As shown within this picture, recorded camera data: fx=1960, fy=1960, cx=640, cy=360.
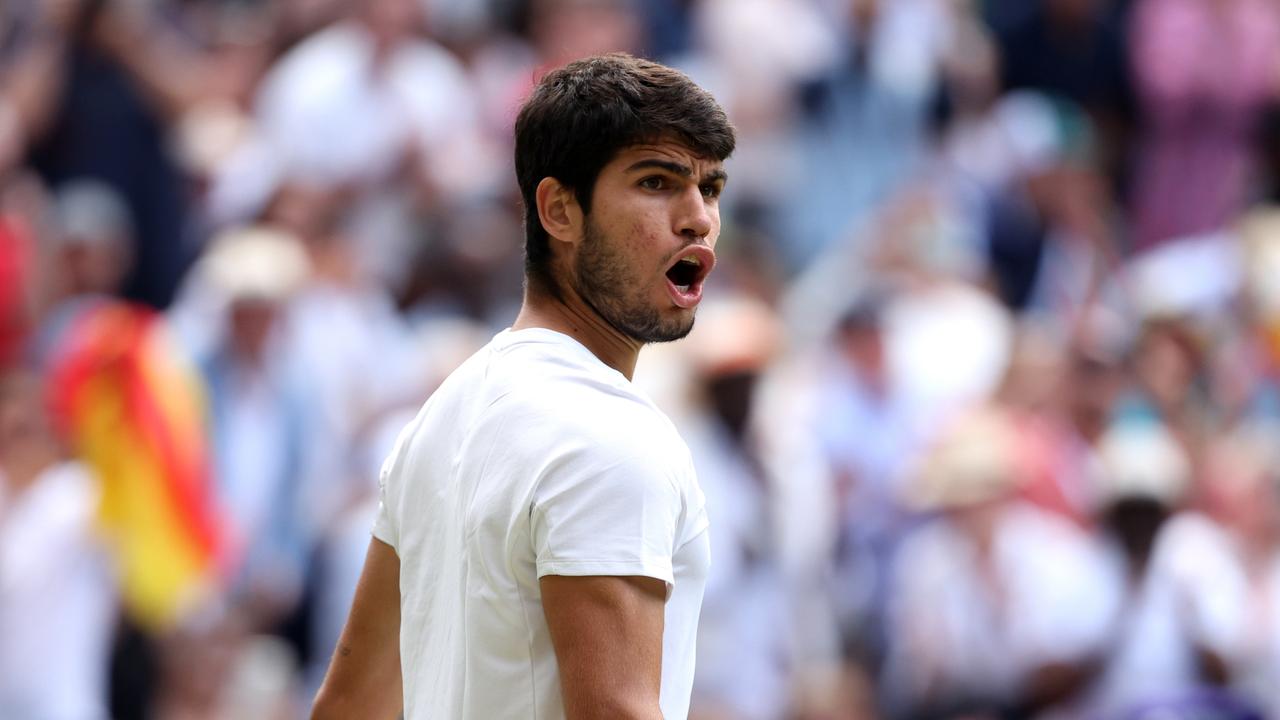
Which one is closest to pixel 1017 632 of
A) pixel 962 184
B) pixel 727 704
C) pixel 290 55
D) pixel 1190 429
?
pixel 727 704

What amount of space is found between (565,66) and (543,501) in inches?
23.3

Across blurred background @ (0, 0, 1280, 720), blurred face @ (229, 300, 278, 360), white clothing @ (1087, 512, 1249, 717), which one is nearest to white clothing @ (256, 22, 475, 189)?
blurred background @ (0, 0, 1280, 720)

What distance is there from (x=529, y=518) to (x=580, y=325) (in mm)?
320

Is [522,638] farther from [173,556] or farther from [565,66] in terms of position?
[173,556]

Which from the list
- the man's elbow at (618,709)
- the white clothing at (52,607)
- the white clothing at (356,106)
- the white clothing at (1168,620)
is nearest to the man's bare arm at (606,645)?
the man's elbow at (618,709)

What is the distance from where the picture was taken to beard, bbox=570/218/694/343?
239cm

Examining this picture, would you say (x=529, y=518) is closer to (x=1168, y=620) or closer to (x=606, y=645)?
(x=606, y=645)

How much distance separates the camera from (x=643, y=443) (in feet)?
7.27

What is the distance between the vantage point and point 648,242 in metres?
2.37

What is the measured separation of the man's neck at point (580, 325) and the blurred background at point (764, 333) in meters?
4.07

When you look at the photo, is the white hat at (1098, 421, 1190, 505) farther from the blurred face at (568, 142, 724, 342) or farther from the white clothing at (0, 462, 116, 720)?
the blurred face at (568, 142, 724, 342)

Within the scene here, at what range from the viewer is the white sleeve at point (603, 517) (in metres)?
2.16

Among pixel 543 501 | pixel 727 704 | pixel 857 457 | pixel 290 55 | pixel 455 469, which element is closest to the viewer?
pixel 543 501

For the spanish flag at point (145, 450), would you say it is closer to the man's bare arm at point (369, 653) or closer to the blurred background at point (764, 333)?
the blurred background at point (764, 333)
